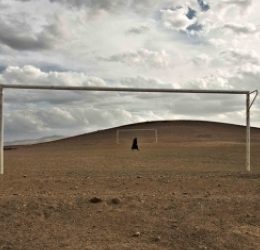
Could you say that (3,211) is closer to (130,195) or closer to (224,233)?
(130,195)

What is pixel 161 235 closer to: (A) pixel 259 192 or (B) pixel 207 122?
(A) pixel 259 192

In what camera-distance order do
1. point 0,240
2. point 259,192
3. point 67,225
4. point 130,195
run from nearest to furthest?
point 0,240
point 67,225
point 130,195
point 259,192

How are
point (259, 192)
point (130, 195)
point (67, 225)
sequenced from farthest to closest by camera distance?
point (259, 192) < point (130, 195) < point (67, 225)

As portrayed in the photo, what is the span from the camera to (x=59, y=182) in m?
11.0

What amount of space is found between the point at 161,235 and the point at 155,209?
1116mm

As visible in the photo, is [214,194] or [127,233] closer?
[127,233]

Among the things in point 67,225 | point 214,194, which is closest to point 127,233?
point 67,225

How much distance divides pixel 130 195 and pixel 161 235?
2.05 metres

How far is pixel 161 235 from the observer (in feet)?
23.6

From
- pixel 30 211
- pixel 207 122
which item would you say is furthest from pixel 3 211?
pixel 207 122

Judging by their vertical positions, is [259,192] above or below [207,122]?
below

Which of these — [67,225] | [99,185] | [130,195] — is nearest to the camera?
[67,225]

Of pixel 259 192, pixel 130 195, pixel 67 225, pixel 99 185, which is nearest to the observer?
pixel 67 225

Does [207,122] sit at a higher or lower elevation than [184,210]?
higher
